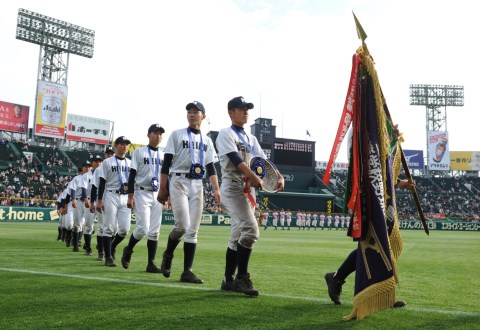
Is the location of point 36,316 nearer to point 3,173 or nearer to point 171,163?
point 171,163

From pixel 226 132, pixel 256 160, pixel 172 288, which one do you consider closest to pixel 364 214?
pixel 256 160

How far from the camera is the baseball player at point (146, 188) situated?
27.1ft

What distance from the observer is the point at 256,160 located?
224 inches

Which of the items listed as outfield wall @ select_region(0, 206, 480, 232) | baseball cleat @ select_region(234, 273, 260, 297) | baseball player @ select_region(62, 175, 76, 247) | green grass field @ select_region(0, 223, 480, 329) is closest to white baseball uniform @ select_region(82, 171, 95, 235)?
baseball player @ select_region(62, 175, 76, 247)

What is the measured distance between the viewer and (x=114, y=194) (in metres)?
9.58

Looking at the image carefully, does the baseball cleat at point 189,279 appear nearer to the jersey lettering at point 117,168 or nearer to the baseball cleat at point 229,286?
the baseball cleat at point 229,286

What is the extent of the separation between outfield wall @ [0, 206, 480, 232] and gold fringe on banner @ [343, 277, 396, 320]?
91.6ft

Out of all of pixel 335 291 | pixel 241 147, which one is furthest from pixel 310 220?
pixel 335 291

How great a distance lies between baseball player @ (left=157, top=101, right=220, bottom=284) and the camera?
6.77 metres

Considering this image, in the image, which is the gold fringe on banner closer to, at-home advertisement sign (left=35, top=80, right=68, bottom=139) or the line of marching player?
the line of marching player

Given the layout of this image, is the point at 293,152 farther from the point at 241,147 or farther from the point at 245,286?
the point at 245,286

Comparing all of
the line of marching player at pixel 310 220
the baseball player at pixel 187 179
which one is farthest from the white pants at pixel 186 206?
the line of marching player at pixel 310 220

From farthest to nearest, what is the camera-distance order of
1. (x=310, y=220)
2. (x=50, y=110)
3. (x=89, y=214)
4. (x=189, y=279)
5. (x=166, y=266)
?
1. (x=50, y=110)
2. (x=310, y=220)
3. (x=89, y=214)
4. (x=166, y=266)
5. (x=189, y=279)

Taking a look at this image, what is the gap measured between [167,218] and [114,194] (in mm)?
29666
